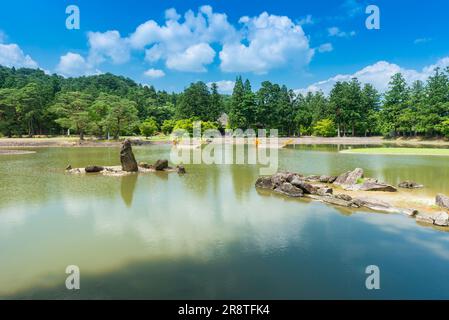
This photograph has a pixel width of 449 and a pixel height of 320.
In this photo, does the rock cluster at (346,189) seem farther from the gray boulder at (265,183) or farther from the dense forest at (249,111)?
the dense forest at (249,111)

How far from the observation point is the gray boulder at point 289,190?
15391 millimetres

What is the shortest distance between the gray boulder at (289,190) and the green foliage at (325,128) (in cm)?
5540

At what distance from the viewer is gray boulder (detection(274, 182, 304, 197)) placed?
15391 mm

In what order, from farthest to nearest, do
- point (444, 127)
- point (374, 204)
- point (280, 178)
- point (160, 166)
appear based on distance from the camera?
point (444, 127), point (160, 166), point (280, 178), point (374, 204)

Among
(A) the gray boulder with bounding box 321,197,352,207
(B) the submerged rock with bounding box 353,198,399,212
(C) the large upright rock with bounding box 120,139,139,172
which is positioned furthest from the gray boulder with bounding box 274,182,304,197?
(C) the large upright rock with bounding box 120,139,139,172

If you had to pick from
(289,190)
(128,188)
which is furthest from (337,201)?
(128,188)

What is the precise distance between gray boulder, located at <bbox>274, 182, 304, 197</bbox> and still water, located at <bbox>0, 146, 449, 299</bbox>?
846 mm

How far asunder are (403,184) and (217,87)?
69.0 m

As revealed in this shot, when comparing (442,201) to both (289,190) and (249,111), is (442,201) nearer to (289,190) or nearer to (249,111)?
(289,190)

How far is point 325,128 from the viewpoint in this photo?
6825 centimetres

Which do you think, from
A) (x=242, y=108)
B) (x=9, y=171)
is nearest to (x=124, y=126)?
(x=242, y=108)

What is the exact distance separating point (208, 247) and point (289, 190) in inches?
303

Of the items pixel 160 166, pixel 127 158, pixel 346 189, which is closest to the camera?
pixel 346 189
